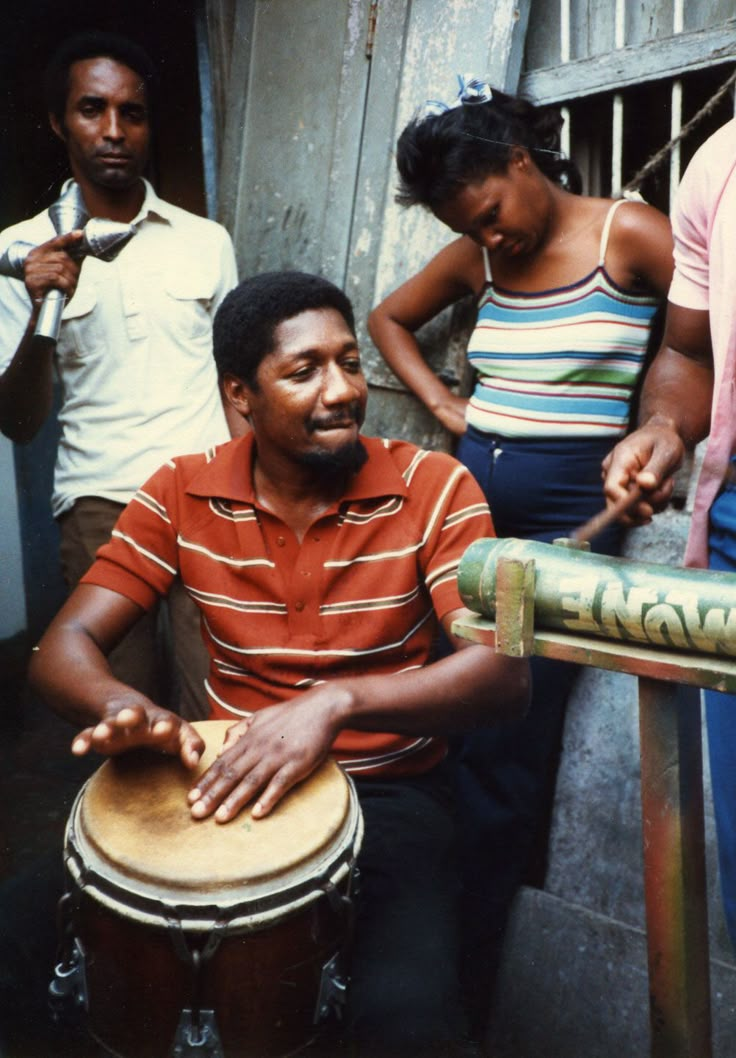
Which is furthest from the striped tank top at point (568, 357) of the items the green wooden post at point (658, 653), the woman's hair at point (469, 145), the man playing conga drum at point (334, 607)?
the green wooden post at point (658, 653)

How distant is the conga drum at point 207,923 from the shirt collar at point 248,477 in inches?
30.8

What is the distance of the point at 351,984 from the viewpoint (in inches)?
75.7

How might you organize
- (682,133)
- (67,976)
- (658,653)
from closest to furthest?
1. (658,653)
2. (67,976)
3. (682,133)

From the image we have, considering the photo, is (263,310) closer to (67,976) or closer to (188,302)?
(188,302)

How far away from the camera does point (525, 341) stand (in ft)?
9.30

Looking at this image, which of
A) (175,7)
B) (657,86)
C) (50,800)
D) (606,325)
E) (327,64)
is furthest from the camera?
(175,7)

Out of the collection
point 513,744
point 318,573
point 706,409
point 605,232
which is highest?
point 605,232

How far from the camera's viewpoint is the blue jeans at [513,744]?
2811 millimetres

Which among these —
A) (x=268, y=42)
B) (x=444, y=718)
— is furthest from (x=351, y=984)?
(x=268, y=42)

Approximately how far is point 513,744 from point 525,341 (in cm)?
117

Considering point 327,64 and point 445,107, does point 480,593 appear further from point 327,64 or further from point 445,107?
point 327,64

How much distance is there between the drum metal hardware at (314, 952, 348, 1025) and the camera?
176cm

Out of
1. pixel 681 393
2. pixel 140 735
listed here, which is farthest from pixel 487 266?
pixel 140 735

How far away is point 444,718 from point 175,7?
13.6 feet
